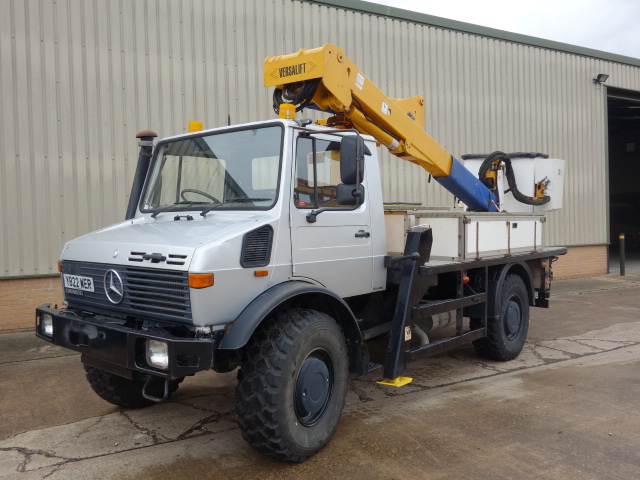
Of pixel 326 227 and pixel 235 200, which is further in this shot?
pixel 326 227

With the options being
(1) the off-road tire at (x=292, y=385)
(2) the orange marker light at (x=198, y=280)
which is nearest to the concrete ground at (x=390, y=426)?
(1) the off-road tire at (x=292, y=385)

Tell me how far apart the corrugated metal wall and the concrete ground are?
2.55 meters

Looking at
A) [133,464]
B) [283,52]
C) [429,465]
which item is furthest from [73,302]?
[283,52]

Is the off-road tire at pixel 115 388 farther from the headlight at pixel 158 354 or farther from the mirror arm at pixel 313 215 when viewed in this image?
the mirror arm at pixel 313 215

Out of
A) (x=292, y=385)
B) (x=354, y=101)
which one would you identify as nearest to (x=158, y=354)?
(x=292, y=385)

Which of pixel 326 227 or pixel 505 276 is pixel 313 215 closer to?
pixel 326 227

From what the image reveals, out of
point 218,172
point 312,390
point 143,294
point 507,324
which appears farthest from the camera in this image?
point 507,324

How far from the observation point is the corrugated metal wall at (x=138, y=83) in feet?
26.4

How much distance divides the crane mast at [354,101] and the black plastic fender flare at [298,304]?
1743mm

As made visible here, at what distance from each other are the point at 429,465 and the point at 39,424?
330 cm

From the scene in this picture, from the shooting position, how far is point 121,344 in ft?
11.7

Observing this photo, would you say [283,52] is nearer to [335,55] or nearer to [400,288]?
[335,55]

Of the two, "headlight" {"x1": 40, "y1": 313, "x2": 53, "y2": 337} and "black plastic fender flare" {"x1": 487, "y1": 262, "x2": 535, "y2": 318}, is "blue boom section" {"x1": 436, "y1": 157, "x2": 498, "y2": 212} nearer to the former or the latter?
"black plastic fender flare" {"x1": 487, "y1": 262, "x2": 535, "y2": 318}

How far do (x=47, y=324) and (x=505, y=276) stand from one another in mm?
4751
